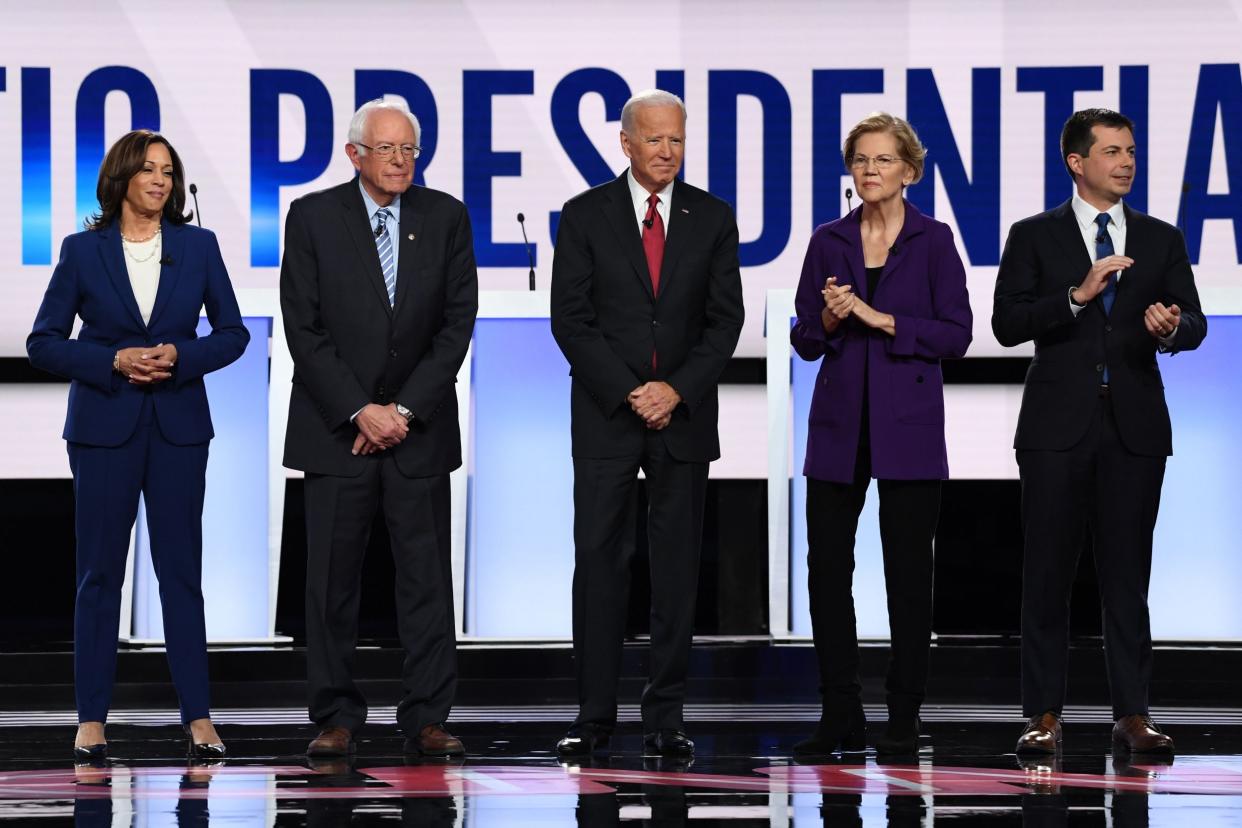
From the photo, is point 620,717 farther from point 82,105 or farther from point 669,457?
point 82,105

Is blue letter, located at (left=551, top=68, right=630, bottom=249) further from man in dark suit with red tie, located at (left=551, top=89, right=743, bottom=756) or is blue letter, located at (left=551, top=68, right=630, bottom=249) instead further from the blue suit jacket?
the blue suit jacket

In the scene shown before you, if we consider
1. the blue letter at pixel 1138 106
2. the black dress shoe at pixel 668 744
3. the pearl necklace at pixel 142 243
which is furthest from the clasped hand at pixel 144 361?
the blue letter at pixel 1138 106

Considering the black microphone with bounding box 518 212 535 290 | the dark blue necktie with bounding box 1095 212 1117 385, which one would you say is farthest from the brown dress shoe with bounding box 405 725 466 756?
the black microphone with bounding box 518 212 535 290

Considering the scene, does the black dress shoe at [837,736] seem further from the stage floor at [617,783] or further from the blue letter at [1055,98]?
the blue letter at [1055,98]

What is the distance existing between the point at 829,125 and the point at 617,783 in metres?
3.92

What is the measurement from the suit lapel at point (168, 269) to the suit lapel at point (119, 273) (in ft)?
0.15

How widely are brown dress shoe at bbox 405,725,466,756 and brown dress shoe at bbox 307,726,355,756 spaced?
149mm

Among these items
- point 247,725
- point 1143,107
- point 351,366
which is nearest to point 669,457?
point 351,366

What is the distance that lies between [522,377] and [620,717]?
132cm

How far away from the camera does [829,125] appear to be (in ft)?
24.0

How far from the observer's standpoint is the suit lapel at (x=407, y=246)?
4.64 m

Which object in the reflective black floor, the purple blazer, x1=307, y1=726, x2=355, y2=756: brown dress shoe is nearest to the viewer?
the reflective black floor

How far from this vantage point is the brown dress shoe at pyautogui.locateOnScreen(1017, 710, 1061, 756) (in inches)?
178

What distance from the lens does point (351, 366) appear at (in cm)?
462
